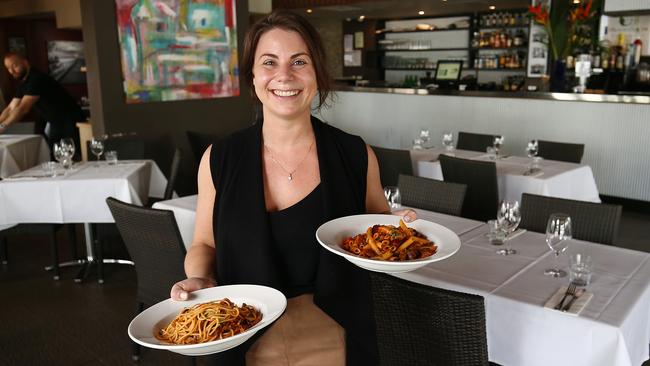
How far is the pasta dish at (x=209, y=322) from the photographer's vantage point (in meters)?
1.18

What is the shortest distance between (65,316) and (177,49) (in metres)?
3.29

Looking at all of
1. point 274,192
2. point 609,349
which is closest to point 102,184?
point 274,192

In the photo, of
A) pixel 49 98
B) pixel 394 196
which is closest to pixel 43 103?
pixel 49 98

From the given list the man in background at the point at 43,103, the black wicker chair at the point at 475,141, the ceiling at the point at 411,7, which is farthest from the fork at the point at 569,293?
the ceiling at the point at 411,7

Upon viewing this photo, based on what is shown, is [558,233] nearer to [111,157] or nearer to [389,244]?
[389,244]

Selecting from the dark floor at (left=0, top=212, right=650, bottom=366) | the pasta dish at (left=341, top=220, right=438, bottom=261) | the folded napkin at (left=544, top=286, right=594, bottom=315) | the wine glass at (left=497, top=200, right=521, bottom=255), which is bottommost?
Result: the dark floor at (left=0, top=212, right=650, bottom=366)

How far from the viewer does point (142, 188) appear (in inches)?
177

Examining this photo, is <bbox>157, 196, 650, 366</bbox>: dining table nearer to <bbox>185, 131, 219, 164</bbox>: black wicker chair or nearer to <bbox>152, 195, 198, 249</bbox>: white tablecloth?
<bbox>152, 195, 198, 249</bbox>: white tablecloth

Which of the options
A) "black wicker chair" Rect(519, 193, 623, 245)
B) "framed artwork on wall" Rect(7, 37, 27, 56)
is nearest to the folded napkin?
"black wicker chair" Rect(519, 193, 623, 245)

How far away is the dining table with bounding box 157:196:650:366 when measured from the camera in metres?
1.78

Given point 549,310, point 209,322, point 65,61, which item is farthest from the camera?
point 65,61

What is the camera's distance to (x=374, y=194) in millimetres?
1679

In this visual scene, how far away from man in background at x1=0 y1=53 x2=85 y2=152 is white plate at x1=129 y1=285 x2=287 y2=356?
6.04 m

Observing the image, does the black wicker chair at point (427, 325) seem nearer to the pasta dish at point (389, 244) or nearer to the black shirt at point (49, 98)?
the pasta dish at point (389, 244)
